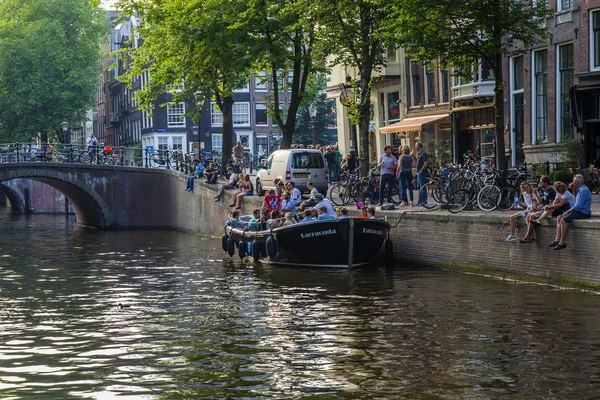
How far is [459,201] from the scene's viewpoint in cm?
2580

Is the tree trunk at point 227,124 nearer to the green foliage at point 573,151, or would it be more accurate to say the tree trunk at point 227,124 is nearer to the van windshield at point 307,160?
the van windshield at point 307,160

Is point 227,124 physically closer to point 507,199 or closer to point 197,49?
point 197,49

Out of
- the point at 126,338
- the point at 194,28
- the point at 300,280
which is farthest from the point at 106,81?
the point at 126,338

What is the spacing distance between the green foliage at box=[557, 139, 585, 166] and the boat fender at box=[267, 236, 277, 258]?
803cm

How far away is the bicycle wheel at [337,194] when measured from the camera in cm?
3348

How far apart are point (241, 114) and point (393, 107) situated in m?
36.9

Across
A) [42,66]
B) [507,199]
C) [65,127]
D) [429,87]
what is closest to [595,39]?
[507,199]

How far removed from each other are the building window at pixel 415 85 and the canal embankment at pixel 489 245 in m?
17.1

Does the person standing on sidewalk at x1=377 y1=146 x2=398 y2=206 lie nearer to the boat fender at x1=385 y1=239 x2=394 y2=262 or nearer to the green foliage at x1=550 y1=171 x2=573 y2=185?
the boat fender at x1=385 y1=239 x2=394 y2=262

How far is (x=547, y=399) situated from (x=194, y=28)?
29.0 meters

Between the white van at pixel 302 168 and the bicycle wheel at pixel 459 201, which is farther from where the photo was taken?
the white van at pixel 302 168

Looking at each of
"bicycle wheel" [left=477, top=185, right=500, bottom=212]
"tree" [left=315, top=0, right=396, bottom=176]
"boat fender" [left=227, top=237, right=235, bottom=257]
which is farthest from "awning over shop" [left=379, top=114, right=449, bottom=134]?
"bicycle wheel" [left=477, top=185, right=500, bottom=212]

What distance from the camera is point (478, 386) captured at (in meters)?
12.8

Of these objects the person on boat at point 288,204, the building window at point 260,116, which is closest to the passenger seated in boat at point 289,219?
the person on boat at point 288,204
